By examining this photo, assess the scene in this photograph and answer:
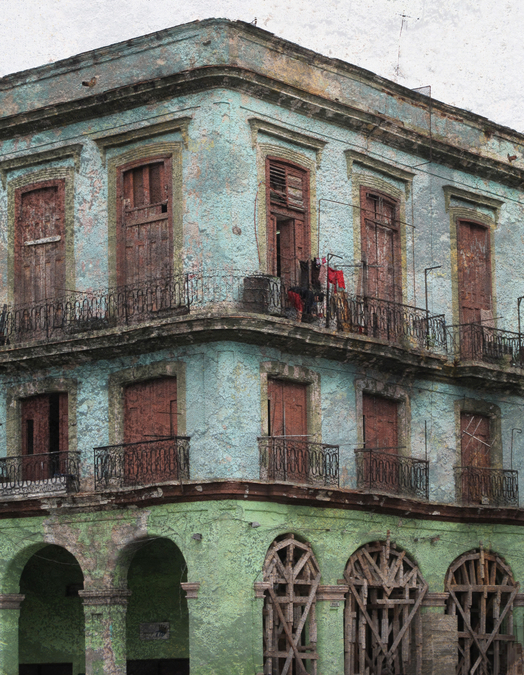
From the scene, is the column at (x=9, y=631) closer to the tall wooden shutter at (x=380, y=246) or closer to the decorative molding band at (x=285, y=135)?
the tall wooden shutter at (x=380, y=246)

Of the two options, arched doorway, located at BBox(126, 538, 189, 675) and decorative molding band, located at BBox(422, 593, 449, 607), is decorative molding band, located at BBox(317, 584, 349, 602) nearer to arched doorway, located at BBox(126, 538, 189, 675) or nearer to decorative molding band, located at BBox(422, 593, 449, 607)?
decorative molding band, located at BBox(422, 593, 449, 607)

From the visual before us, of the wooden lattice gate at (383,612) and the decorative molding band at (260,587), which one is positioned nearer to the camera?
the decorative molding band at (260,587)

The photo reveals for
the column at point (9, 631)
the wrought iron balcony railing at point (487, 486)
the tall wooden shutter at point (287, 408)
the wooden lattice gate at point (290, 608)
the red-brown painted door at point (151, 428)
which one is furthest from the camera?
the wrought iron balcony railing at point (487, 486)

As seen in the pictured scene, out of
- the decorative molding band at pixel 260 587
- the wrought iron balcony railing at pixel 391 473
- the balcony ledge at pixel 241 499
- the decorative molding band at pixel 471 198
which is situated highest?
the decorative molding band at pixel 471 198

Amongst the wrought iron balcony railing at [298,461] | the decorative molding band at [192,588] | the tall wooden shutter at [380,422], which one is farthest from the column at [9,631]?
the tall wooden shutter at [380,422]

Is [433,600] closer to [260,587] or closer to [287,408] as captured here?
[260,587]

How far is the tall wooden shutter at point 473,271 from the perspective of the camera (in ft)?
115

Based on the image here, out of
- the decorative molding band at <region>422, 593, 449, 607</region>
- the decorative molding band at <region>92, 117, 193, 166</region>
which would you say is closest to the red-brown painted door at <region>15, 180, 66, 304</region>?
the decorative molding band at <region>92, 117, 193, 166</region>

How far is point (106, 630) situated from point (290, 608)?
364cm

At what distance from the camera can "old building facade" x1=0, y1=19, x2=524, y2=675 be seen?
2912 centimetres

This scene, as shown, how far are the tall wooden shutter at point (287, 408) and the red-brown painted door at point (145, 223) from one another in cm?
319

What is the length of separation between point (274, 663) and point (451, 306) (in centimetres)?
981

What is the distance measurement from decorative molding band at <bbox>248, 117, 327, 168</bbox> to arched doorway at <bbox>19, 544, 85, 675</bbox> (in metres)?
9.92

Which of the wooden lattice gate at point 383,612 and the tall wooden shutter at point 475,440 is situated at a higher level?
the tall wooden shutter at point 475,440
